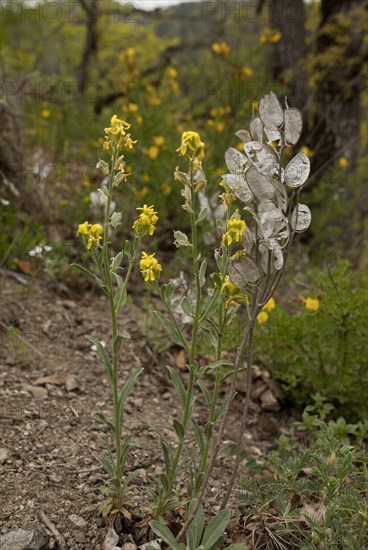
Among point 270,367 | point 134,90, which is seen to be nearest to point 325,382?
point 270,367

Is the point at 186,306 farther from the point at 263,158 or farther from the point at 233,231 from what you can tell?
the point at 263,158

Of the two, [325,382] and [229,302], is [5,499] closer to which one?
[229,302]

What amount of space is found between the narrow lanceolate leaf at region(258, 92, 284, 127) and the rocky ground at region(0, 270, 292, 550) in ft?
3.64

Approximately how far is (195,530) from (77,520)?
1.38ft

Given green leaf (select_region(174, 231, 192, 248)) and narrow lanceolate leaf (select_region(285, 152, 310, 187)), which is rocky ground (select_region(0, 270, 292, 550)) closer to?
green leaf (select_region(174, 231, 192, 248))

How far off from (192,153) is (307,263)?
9.92 ft

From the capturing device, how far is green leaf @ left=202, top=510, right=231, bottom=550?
150cm

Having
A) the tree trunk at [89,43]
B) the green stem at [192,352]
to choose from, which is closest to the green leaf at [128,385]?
the green stem at [192,352]

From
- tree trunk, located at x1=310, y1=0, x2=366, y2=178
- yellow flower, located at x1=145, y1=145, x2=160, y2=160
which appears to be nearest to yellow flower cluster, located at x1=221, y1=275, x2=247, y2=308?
yellow flower, located at x1=145, y1=145, x2=160, y2=160

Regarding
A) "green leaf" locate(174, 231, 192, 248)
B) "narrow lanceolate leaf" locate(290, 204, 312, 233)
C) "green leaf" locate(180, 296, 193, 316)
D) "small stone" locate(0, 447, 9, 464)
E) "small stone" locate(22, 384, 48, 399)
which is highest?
"narrow lanceolate leaf" locate(290, 204, 312, 233)

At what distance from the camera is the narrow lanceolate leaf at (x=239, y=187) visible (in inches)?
59.1

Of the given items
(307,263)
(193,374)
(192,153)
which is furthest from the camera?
(307,263)

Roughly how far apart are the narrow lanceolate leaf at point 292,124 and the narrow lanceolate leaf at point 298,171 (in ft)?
0.18

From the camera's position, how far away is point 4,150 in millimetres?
3682
